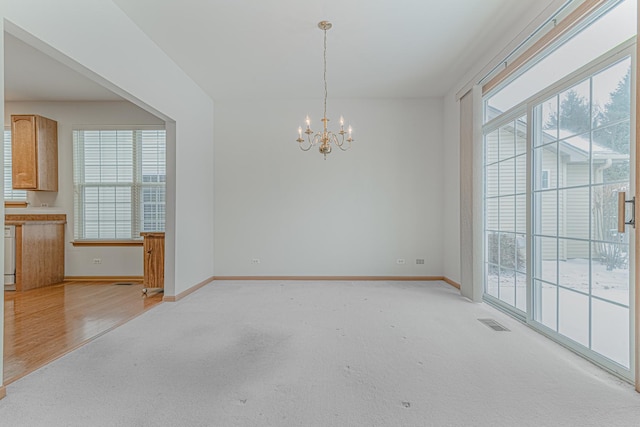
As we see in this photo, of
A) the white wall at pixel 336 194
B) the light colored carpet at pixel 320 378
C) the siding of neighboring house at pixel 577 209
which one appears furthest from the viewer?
the white wall at pixel 336 194

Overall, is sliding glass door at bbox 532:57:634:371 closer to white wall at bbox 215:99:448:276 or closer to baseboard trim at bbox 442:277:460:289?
baseboard trim at bbox 442:277:460:289

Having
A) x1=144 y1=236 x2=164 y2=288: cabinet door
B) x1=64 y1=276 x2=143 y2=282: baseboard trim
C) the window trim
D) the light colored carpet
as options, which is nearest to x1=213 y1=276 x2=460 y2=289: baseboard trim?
x1=144 y1=236 x2=164 y2=288: cabinet door

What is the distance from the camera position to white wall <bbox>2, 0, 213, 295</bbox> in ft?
8.30

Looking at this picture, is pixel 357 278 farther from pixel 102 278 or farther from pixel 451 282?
pixel 102 278

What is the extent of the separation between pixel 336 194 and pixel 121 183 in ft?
12.2

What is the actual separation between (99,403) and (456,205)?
4921 millimetres

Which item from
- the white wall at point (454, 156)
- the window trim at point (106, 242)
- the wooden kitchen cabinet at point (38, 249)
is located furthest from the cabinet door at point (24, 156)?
the white wall at point (454, 156)

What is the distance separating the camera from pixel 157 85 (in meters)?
4.05

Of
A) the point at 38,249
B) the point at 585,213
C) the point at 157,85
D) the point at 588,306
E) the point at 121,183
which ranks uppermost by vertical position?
the point at 157,85

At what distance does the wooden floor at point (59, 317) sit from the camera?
2783 millimetres

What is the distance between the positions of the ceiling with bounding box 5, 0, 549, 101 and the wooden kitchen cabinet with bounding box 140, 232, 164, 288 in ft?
7.79

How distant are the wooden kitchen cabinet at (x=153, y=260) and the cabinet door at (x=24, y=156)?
7.88ft

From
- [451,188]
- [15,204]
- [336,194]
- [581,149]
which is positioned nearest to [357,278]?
[336,194]

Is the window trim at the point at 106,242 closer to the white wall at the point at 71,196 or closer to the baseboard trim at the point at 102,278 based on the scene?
the white wall at the point at 71,196
